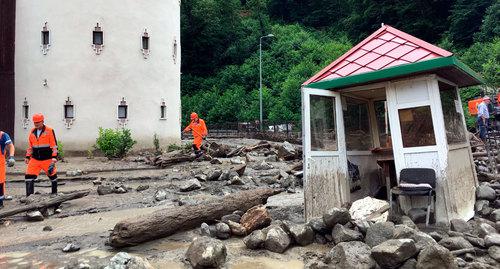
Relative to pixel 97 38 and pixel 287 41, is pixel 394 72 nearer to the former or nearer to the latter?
pixel 97 38

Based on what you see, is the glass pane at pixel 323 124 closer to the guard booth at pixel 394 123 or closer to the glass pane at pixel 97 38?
the guard booth at pixel 394 123

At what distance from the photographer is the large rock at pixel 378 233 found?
16.8 ft

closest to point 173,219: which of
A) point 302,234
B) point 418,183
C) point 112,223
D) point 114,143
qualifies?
point 112,223

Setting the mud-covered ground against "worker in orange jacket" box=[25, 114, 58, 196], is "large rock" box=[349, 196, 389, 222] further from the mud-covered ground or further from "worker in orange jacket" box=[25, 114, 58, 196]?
"worker in orange jacket" box=[25, 114, 58, 196]

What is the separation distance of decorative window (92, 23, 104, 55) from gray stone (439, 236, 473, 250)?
19.0 metres

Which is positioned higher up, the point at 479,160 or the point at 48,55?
the point at 48,55

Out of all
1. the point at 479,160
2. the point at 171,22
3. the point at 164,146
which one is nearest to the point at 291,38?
the point at 171,22

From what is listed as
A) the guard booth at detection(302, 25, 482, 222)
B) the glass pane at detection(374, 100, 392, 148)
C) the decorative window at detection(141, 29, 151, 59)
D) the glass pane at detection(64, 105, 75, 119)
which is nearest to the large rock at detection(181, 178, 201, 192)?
the guard booth at detection(302, 25, 482, 222)

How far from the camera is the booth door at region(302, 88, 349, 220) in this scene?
6676 mm

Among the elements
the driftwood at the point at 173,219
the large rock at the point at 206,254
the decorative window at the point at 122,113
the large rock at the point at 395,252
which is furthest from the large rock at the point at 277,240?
the decorative window at the point at 122,113

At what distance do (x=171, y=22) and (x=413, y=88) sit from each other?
1859 cm

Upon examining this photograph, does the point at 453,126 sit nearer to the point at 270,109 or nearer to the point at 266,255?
the point at 266,255

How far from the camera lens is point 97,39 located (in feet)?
65.7

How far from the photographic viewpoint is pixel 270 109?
38.3 meters
